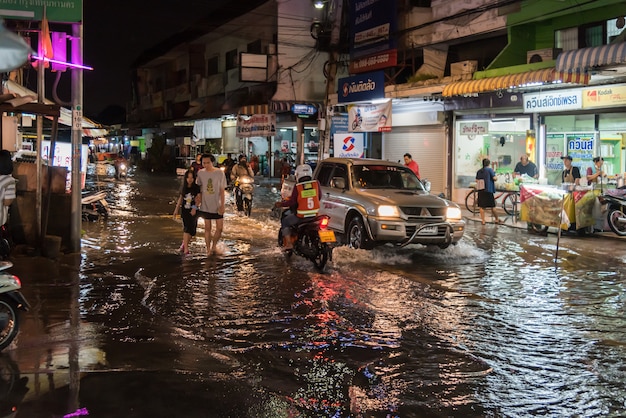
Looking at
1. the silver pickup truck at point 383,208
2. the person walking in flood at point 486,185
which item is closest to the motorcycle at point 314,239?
the silver pickup truck at point 383,208

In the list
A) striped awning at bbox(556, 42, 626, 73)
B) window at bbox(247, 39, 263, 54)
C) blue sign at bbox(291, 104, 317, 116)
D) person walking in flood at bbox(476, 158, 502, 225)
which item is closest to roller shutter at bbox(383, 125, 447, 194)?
blue sign at bbox(291, 104, 317, 116)

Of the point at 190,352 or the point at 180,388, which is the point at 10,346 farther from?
the point at 180,388

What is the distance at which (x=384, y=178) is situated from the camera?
44.6ft

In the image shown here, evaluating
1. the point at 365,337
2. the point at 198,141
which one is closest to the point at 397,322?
the point at 365,337

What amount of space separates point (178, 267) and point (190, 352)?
480 cm

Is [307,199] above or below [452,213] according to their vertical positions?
above

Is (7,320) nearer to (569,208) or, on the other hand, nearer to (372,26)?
(569,208)

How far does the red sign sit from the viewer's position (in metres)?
24.0

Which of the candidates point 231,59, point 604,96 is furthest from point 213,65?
point 604,96

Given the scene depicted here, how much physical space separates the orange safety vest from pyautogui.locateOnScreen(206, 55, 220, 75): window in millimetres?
34558

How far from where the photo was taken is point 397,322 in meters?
7.74

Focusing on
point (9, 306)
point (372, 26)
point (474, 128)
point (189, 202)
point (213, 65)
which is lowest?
point (9, 306)

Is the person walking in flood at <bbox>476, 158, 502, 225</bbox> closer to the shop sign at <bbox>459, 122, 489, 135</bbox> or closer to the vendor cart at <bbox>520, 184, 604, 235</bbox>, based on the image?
the vendor cart at <bbox>520, 184, 604, 235</bbox>

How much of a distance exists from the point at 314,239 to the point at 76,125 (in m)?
4.88
